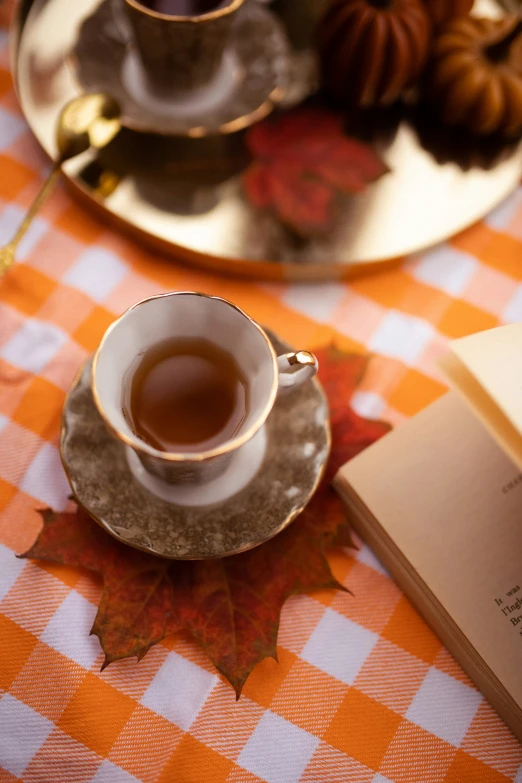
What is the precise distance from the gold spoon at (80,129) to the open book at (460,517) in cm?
48

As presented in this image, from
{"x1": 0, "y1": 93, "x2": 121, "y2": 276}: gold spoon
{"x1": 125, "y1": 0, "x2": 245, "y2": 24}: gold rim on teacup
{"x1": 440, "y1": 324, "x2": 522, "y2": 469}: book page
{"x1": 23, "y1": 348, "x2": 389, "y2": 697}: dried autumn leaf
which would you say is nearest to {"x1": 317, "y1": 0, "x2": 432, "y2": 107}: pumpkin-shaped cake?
{"x1": 125, "y1": 0, "x2": 245, "y2": 24}: gold rim on teacup

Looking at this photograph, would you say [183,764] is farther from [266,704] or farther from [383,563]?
[383,563]

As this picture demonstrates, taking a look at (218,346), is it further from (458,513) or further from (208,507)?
(458,513)

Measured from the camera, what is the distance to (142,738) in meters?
0.55

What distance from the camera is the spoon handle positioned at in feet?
2.28

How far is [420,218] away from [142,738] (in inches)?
24.8

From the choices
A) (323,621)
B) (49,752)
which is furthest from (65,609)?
(323,621)

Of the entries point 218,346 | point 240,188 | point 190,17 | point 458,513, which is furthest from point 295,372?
point 190,17

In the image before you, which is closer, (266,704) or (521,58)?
(266,704)

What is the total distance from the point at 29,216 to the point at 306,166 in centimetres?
34

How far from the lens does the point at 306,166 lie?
760 mm

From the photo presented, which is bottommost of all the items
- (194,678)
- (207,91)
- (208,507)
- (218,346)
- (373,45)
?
(194,678)

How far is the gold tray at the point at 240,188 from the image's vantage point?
715 mm

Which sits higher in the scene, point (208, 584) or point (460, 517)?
point (460, 517)
